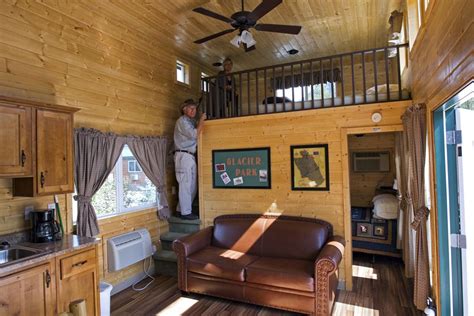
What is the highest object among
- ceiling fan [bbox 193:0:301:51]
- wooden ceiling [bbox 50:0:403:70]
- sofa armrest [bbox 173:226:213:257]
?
wooden ceiling [bbox 50:0:403:70]

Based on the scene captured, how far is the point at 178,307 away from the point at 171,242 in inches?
53.4

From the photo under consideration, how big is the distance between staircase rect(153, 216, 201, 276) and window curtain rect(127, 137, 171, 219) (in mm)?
253

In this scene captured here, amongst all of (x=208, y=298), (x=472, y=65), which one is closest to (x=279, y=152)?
(x=208, y=298)

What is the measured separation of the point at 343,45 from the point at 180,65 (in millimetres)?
3336

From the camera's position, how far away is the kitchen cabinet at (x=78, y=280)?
2.59 m

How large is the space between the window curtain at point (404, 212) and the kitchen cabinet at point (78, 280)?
12.9 ft

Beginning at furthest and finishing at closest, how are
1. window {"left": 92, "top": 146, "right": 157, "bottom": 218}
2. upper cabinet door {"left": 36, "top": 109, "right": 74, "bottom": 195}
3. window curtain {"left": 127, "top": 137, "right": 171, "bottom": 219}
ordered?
window curtain {"left": 127, "top": 137, "right": 171, "bottom": 219} < window {"left": 92, "top": 146, "right": 157, "bottom": 218} < upper cabinet door {"left": 36, "top": 109, "right": 74, "bottom": 195}

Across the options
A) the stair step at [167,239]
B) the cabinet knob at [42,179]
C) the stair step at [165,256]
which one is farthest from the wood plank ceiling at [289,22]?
the stair step at [165,256]

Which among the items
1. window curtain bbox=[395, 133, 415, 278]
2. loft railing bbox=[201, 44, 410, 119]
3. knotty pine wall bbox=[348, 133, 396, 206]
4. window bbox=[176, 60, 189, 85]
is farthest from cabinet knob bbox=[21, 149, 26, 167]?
knotty pine wall bbox=[348, 133, 396, 206]

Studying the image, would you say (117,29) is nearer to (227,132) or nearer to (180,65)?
(180,65)

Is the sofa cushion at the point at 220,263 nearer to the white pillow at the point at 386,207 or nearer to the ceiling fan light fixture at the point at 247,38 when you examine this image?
the white pillow at the point at 386,207

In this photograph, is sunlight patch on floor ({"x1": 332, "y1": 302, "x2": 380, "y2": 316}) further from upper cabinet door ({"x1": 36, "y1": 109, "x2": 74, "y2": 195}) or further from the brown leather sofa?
upper cabinet door ({"x1": 36, "y1": 109, "x2": 74, "y2": 195})

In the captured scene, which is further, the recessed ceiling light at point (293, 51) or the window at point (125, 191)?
the recessed ceiling light at point (293, 51)

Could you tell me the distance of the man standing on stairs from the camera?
4.77 metres
